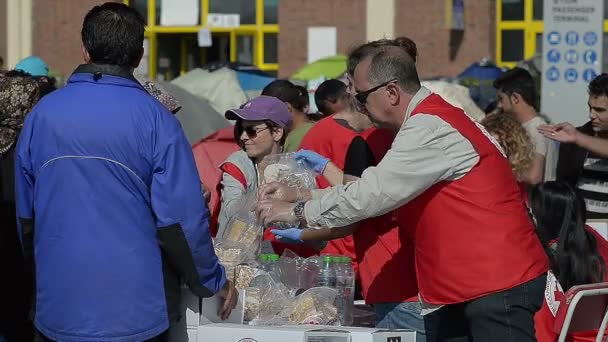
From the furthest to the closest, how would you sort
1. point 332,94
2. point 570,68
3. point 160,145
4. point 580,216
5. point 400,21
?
point 400,21 < point 570,68 < point 332,94 < point 580,216 < point 160,145

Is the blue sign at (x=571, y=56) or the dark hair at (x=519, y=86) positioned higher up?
the blue sign at (x=571, y=56)

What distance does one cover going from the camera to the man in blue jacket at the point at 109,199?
3.76m

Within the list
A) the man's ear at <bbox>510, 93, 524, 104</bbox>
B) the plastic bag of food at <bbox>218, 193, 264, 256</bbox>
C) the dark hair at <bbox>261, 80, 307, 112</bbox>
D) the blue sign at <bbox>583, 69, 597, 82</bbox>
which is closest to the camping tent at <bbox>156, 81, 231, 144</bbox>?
the dark hair at <bbox>261, 80, 307, 112</bbox>

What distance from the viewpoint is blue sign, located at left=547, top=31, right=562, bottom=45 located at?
8867 mm

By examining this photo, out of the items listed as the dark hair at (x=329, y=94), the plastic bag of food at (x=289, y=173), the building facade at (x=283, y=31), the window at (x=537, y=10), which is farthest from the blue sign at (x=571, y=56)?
the window at (x=537, y=10)

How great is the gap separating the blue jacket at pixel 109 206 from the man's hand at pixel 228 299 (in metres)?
0.36

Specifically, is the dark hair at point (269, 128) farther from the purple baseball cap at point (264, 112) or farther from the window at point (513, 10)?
the window at point (513, 10)

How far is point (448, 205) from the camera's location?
4102mm

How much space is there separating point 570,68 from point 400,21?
25.3 feet

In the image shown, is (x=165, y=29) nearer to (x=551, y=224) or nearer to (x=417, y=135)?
(x=551, y=224)

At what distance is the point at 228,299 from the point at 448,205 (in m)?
0.87

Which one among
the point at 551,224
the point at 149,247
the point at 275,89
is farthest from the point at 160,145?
the point at 275,89

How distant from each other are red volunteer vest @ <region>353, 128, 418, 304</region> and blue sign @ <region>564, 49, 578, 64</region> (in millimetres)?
4498

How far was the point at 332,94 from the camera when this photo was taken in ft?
26.9
